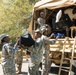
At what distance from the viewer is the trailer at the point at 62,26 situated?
325 inches

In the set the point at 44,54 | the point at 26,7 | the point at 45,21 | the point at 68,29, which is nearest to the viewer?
the point at 44,54

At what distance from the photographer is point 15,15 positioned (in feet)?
79.6

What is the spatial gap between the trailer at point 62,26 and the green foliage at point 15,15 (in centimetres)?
1342

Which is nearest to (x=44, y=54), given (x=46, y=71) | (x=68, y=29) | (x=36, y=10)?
(x=46, y=71)

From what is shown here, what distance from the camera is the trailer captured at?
825 centimetres

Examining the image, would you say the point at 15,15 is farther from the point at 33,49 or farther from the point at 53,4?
the point at 33,49

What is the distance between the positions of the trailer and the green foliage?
1342 cm

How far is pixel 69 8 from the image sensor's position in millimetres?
9469

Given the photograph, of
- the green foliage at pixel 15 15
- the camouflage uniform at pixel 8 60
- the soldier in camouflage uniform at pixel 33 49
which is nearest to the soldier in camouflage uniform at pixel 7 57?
the camouflage uniform at pixel 8 60

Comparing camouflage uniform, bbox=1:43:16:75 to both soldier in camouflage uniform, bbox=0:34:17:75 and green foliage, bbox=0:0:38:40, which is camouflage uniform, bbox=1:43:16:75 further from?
green foliage, bbox=0:0:38:40

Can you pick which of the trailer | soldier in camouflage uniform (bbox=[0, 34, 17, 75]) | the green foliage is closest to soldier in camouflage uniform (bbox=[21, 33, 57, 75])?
soldier in camouflage uniform (bbox=[0, 34, 17, 75])

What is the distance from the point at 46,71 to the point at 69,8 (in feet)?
7.97

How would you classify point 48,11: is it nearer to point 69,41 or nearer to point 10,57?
point 69,41

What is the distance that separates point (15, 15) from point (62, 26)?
14.9m
